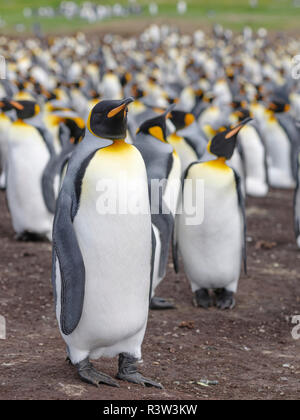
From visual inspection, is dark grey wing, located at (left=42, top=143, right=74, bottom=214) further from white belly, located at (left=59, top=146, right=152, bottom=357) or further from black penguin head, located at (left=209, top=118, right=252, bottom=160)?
white belly, located at (left=59, top=146, right=152, bottom=357)

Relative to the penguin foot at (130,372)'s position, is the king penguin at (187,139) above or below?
above

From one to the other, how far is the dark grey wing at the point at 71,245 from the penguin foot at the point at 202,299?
2.05 m

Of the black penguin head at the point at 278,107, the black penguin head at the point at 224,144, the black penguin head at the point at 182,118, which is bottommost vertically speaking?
the black penguin head at the point at 224,144

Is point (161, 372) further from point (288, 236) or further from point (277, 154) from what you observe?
point (277, 154)

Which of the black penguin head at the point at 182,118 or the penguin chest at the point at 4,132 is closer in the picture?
the black penguin head at the point at 182,118

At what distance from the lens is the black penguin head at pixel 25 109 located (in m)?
6.59

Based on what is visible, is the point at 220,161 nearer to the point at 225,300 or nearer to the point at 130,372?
the point at 225,300

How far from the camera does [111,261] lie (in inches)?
131

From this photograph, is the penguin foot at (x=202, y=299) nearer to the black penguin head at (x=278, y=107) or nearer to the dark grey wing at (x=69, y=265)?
the dark grey wing at (x=69, y=265)

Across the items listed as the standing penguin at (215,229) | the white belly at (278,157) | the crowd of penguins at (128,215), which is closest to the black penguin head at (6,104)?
the crowd of penguins at (128,215)

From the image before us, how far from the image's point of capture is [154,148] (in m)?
5.06

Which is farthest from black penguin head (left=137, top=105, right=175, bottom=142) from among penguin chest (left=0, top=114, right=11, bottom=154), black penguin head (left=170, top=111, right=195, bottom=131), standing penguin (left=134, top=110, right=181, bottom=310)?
penguin chest (left=0, top=114, right=11, bottom=154)

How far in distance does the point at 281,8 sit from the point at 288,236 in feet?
121

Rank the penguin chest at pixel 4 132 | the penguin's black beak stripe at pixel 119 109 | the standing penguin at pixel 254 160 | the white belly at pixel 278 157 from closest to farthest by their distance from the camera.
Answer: the penguin's black beak stripe at pixel 119 109, the standing penguin at pixel 254 160, the penguin chest at pixel 4 132, the white belly at pixel 278 157
